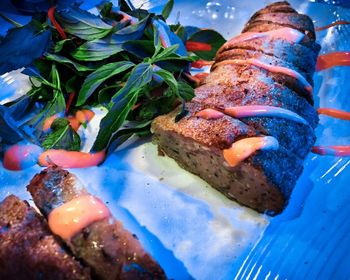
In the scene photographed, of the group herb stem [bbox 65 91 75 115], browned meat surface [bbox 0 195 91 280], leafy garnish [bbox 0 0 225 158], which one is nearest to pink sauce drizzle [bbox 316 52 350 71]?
leafy garnish [bbox 0 0 225 158]

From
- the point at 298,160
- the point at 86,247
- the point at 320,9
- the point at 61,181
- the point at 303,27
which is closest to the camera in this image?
the point at 86,247

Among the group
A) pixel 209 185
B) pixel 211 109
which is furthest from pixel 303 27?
pixel 209 185

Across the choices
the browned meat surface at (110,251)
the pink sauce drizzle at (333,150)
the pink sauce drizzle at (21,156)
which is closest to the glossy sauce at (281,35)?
the pink sauce drizzle at (333,150)

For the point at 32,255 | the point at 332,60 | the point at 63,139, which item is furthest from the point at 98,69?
the point at 332,60

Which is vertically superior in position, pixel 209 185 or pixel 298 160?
pixel 298 160

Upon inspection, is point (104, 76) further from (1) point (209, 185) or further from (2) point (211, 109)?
(1) point (209, 185)

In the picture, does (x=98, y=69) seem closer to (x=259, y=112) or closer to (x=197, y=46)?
(x=197, y=46)

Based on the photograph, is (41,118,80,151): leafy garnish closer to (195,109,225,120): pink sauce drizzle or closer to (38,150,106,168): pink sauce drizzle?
(38,150,106,168): pink sauce drizzle
